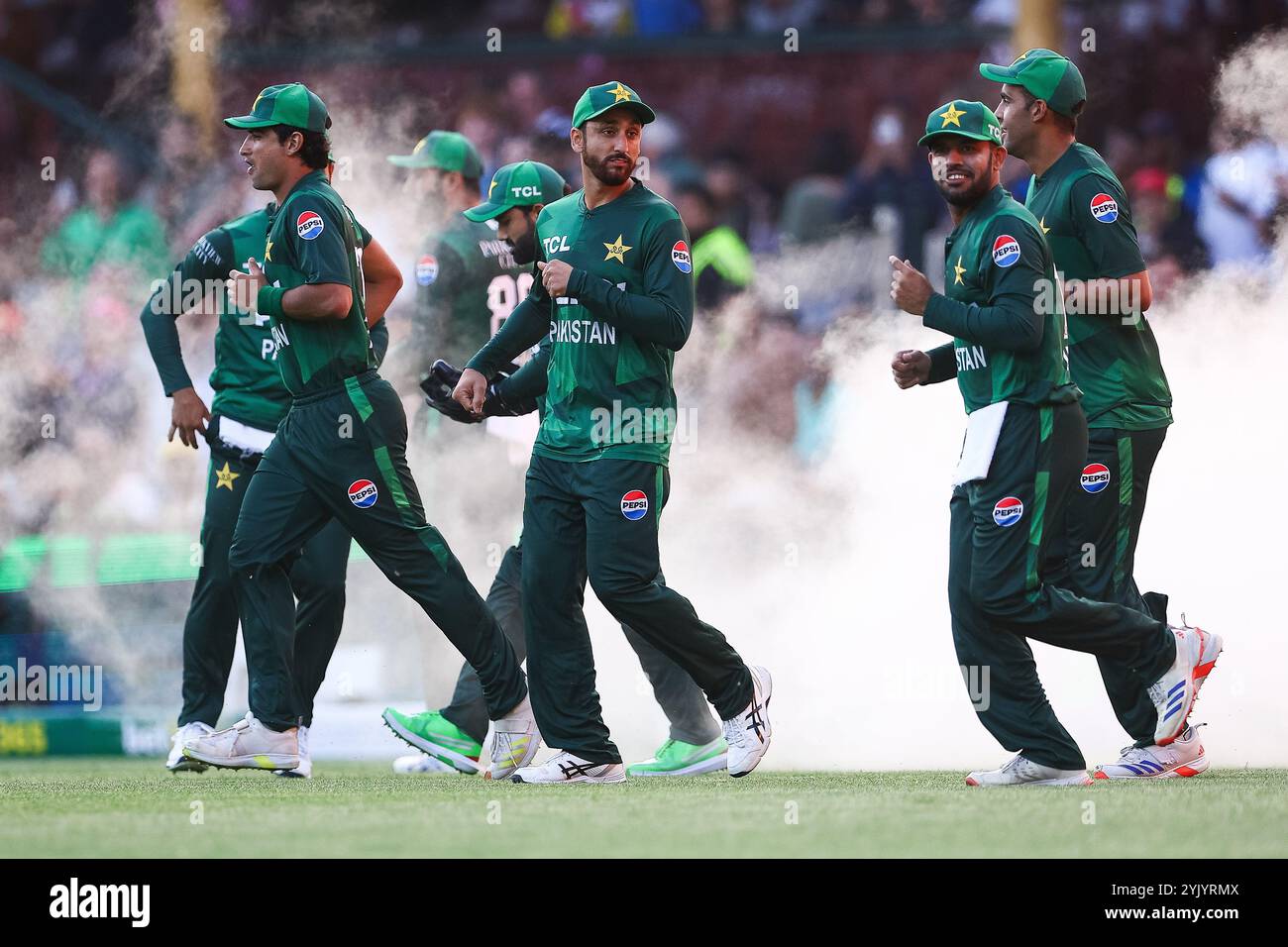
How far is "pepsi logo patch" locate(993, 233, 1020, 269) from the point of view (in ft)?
21.2

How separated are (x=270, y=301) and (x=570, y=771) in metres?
1.89

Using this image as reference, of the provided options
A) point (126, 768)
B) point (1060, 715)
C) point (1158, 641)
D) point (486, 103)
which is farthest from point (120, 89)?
point (1158, 641)

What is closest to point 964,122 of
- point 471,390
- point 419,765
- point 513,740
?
point 471,390

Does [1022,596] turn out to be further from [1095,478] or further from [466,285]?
[466,285]

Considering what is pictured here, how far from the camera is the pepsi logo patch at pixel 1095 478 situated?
704 centimetres

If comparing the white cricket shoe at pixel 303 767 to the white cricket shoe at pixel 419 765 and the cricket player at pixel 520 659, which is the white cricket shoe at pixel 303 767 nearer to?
the cricket player at pixel 520 659

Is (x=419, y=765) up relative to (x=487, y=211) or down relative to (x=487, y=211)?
down

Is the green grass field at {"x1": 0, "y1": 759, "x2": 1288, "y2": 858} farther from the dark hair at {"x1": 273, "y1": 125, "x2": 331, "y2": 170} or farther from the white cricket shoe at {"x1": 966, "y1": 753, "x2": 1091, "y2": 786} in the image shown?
the dark hair at {"x1": 273, "y1": 125, "x2": 331, "y2": 170}

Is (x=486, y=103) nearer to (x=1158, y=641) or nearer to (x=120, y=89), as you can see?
(x=120, y=89)

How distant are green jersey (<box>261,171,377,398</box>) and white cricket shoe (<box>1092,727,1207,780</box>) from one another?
2.98 m

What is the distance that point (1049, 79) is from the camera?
7.04 m

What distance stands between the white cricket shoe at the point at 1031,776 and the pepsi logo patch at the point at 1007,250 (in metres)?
1.58

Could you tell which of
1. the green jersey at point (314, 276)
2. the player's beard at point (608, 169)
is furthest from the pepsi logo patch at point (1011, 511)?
the green jersey at point (314, 276)

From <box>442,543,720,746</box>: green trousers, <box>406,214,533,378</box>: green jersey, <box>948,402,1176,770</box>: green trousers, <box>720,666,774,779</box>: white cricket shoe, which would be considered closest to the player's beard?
<box>948,402,1176,770</box>: green trousers
